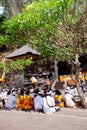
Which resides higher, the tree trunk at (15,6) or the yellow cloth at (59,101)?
the tree trunk at (15,6)

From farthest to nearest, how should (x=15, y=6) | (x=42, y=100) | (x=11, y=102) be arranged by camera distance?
(x=15, y=6), (x=11, y=102), (x=42, y=100)

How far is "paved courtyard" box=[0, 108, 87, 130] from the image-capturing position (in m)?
10.0

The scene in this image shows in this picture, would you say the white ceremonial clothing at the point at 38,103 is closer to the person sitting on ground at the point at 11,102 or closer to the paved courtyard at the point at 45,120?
the paved courtyard at the point at 45,120

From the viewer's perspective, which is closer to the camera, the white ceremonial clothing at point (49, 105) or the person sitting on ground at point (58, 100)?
the white ceremonial clothing at point (49, 105)

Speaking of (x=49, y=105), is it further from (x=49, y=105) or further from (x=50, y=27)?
(x=50, y=27)

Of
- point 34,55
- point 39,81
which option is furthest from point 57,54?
point 39,81

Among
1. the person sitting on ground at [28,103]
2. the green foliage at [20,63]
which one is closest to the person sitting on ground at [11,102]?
the person sitting on ground at [28,103]

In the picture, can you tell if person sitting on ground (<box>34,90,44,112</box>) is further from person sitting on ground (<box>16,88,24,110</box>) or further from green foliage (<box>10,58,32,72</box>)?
green foliage (<box>10,58,32,72</box>)

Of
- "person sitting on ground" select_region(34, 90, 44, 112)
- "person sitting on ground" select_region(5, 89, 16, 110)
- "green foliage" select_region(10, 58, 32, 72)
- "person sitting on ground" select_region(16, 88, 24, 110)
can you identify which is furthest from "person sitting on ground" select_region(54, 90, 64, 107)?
"green foliage" select_region(10, 58, 32, 72)

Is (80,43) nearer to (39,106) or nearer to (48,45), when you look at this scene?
(48,45)

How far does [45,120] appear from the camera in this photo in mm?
11219

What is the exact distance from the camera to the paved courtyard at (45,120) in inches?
394

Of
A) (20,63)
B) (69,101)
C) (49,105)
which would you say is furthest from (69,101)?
(20,63)

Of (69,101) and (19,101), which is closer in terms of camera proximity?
(69,101)
